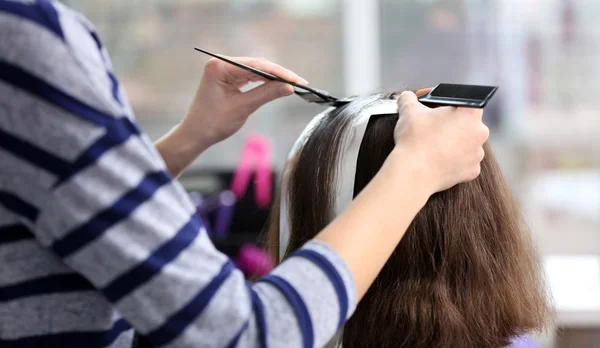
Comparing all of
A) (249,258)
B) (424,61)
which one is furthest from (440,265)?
(424,61)

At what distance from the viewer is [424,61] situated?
269 centimetres

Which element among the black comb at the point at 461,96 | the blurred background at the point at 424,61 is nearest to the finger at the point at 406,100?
the black comb at the point at 461,96

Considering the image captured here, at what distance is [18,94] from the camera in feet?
1.48

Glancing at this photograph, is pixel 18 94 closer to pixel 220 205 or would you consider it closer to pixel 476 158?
pixel 476 158

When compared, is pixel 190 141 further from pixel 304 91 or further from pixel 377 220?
pixel 377 220

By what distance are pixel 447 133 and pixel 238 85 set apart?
13.2 inches

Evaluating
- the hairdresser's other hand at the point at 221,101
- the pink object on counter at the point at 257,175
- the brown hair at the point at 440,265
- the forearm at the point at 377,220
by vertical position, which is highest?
the hairdresser's other hand at the point at 221,101

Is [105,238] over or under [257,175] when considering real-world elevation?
over

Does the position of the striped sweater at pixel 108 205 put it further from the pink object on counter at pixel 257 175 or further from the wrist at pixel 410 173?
the pink object on counter at pixel 257 175

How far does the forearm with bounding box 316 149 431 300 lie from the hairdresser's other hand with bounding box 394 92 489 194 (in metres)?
0.01

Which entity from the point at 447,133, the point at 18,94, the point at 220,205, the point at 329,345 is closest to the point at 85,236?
the point at 18,94

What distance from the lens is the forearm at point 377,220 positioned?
0.52 metres

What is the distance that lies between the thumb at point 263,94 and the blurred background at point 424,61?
1702mm

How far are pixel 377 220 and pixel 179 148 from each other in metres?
0.40
